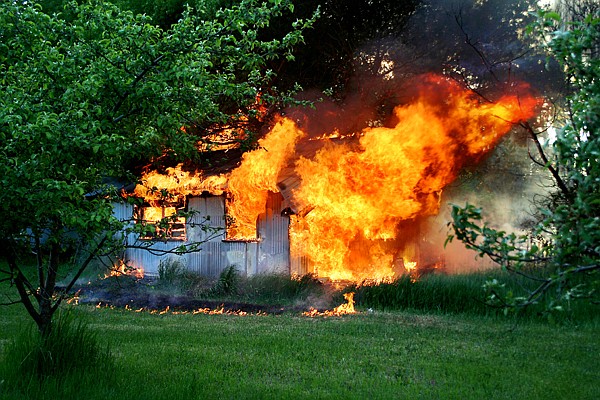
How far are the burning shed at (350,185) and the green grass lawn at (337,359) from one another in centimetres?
465

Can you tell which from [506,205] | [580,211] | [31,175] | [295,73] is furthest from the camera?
[506,205]

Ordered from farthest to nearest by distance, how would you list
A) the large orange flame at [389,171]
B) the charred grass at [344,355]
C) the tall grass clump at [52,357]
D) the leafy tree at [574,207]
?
the large orange flame at [389,171] → the charred grass at [344,355] → the tall grass clump at [52,357] → the leafy tree at [574,207]

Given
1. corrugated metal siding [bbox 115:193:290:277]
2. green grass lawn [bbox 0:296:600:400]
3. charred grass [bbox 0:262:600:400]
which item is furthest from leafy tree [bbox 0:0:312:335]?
corrugated metal siding [bbox 115:193:290:277]

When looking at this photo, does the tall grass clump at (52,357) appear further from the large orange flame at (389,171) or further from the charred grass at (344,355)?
the large orange flame at (389,171)

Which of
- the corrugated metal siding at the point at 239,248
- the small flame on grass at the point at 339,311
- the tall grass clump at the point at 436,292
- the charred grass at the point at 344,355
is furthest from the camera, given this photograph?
the corrugated metal siding at the point at 239,248

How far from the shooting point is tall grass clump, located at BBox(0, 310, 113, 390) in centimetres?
691

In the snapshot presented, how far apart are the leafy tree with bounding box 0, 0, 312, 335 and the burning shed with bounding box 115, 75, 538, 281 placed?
9.04 meters

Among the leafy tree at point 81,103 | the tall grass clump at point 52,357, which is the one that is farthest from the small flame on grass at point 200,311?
the leafy tree at point 81,103

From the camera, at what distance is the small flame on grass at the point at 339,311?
13.3 meters

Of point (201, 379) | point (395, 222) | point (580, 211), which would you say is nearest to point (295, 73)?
point (395, 222)

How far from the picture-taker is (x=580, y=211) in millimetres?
3461

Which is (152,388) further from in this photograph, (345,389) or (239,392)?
(345,389)

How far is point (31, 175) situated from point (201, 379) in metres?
3.30

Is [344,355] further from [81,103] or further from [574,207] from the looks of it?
[574,207]
